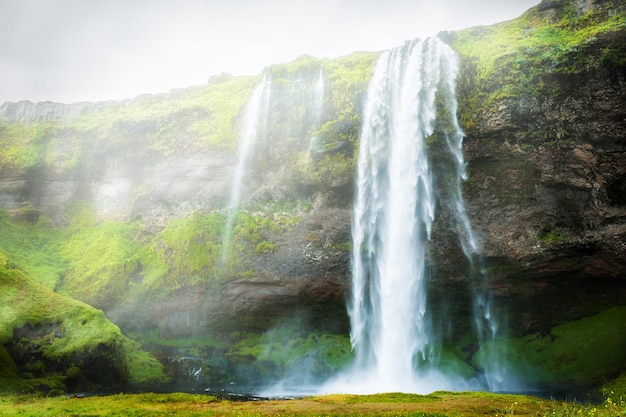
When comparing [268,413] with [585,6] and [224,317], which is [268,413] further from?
[585,6]

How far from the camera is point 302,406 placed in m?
19.1

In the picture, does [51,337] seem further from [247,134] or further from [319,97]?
[319,97]

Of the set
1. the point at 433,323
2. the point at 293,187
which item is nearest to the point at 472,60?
the point at 293,187

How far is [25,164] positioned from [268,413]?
45097mm

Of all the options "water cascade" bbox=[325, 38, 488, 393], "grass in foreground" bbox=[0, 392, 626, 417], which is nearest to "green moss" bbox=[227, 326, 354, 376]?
"water cascade" bbox=[325, 38, 488, 393]

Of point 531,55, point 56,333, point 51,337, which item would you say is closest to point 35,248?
point 56,333

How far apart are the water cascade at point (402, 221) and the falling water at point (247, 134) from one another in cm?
1154

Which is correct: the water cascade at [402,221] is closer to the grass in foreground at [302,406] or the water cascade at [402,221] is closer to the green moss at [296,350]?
the green moss at [296,350]

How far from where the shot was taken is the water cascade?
31516mm

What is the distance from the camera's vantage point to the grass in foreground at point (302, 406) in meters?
16.7

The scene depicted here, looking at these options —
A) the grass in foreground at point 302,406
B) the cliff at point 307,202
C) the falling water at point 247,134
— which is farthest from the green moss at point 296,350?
the grass in foreground at point 302,406

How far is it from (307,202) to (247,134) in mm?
10278

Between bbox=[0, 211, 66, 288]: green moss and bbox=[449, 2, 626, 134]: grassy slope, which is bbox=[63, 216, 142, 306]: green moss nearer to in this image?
bbox=[0, 211, 66, 288]: green moss

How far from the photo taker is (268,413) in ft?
55.8
